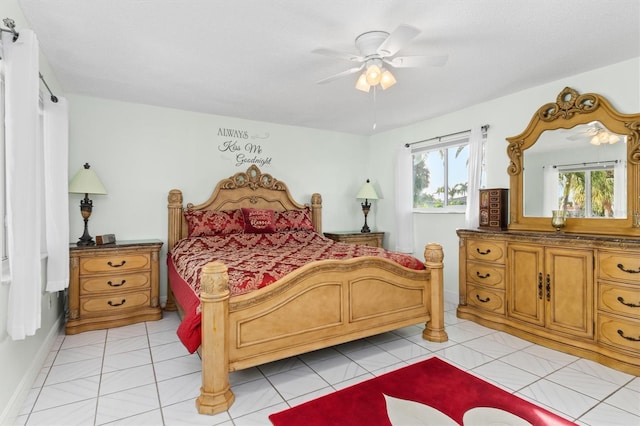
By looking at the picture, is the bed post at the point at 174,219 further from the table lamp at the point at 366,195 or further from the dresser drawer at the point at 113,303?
the table lamp at the point at 366,195

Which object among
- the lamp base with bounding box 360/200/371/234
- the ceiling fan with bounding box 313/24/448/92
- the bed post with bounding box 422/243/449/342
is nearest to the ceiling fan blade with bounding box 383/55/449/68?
the ceiling fan with bounding box 313/24/448/92

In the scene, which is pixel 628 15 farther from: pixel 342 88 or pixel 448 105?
pixel 342 88

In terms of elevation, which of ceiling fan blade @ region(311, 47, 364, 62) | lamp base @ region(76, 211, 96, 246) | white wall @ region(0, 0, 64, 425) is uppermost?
ceiling fan blade @ region(311, 47, 364, 62)

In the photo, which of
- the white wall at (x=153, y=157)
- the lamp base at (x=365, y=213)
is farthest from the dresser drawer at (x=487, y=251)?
the white wall at (x=153, y=157)

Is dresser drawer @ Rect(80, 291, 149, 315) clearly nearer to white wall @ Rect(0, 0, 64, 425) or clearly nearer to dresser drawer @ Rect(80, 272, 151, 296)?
dresser drawer @ Rect(80, 272, 151, 296)

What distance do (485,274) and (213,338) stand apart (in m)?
2.66

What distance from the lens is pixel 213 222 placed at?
3.90m

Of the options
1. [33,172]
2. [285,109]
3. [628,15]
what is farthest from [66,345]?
[628,15]

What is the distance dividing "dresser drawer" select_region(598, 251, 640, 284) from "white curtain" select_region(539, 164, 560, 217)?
780 mm

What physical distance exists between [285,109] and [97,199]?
2.34 metres

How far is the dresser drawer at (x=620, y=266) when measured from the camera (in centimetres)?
235

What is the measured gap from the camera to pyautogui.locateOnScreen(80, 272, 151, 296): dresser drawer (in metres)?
3.20

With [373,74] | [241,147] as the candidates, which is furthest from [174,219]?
[373,74]

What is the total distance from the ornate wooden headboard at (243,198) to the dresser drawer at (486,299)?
7.22 ft
